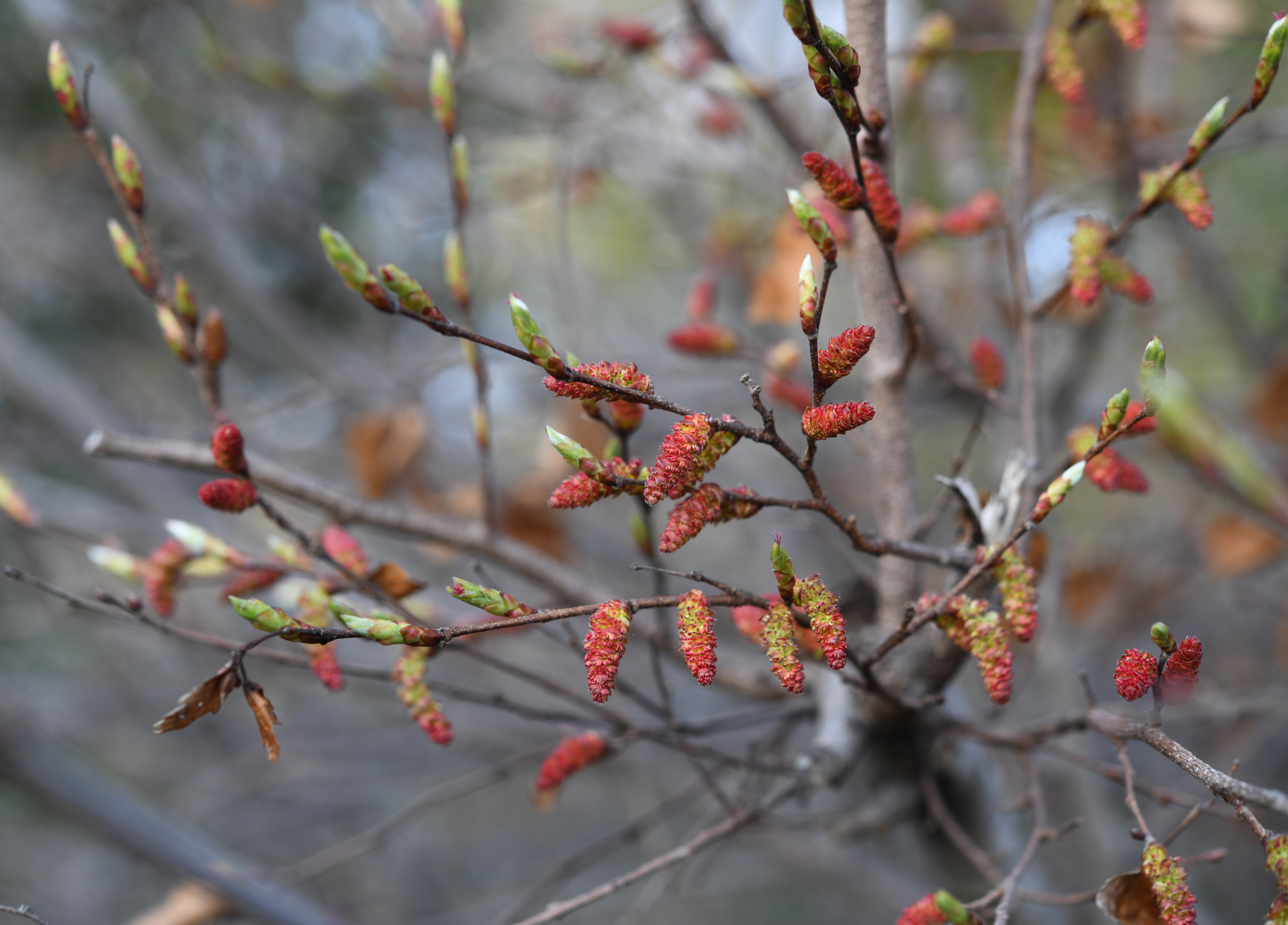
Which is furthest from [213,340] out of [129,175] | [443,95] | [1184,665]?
[1184,665]

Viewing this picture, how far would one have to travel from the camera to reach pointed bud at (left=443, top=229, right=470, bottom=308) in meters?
1.10

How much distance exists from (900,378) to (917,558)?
0.29 m

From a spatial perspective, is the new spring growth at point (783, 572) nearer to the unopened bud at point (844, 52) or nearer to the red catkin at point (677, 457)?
the red catkin at point (677, 457)

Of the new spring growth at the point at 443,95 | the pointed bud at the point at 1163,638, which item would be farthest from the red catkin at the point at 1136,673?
the new spring growth at the point at 443,95

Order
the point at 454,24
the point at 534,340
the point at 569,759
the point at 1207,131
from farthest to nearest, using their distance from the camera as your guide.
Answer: the point at 454,24
the point at 569,759
the point at 1207,131
the point at 534,340

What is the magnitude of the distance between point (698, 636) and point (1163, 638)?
362mm

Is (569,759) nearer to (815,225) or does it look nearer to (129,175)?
(815,225)

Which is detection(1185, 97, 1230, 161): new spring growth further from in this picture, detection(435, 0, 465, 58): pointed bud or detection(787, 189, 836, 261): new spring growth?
detection(435, 0, 465, 58): pointed bud

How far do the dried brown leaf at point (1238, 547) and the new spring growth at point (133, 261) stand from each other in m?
2.32

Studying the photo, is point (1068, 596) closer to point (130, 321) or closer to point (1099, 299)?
point (1099, 299)

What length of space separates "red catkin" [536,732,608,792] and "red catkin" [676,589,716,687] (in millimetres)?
354

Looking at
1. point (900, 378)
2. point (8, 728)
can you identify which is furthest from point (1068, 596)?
point (8, 728)

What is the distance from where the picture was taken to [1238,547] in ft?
7.14

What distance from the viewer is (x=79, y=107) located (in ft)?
3.34
